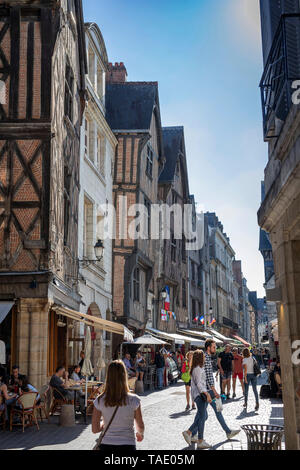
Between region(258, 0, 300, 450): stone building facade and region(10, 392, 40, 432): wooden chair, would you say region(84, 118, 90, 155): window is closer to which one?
region(10, 392, 40, 432): wooden chair

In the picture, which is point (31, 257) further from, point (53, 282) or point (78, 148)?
point (78, 148)

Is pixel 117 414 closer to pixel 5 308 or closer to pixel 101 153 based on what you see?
pixel 5 308

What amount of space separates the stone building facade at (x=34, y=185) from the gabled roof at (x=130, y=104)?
912 cm

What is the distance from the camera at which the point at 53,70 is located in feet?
43.5

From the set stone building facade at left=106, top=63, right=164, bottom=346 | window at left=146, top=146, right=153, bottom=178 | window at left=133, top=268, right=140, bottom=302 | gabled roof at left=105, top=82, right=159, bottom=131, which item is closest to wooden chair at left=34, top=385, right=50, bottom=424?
stone building facade at left=106, top=63, right=164, bottom=346

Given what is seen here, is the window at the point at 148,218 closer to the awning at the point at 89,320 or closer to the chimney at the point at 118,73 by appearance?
the chimney at the point at 118,73

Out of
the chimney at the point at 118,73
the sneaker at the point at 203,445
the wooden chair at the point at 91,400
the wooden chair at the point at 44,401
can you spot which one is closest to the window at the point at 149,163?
the chimney at the point at 118,73

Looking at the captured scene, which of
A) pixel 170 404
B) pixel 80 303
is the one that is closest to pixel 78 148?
pixel 80 303

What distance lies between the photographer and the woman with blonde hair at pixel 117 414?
4.34 metres

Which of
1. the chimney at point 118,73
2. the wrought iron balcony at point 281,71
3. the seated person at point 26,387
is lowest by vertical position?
the seated person at point 26,387

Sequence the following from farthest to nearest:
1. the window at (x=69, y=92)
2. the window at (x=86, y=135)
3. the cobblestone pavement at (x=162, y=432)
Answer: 1. the window at (x=86, y=135)
2. the window at (x=69, y=92)
3. the cobblestone pavement at (x=162, y=432)

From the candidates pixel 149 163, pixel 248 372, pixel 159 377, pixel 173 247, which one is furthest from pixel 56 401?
pixel 173 247

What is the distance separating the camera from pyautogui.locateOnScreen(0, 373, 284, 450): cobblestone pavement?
8.33 meters

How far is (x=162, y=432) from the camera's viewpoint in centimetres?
952
